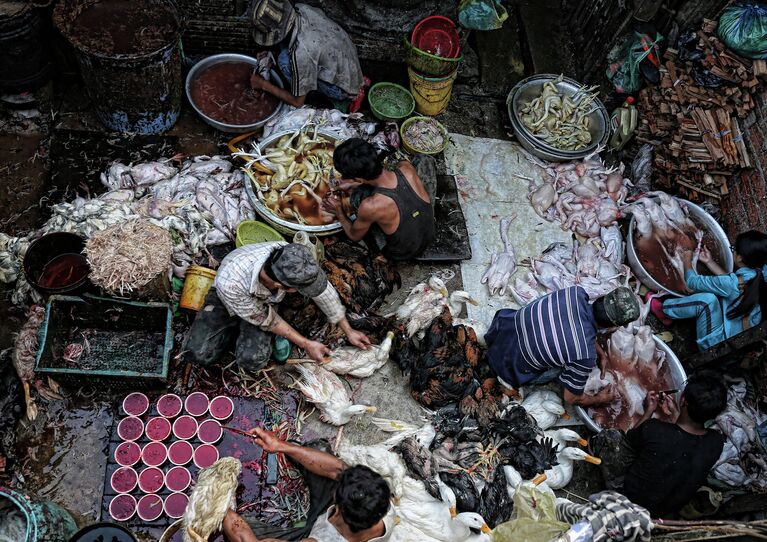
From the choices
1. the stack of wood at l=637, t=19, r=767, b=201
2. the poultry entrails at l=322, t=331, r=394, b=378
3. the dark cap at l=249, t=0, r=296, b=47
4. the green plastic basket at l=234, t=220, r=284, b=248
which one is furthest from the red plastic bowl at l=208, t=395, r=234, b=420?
the stack of wood at l=637, t=19, r=767, b=201

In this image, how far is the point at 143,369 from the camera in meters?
4.82

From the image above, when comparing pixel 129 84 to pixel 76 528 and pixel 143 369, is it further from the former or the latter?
pixel 76 528

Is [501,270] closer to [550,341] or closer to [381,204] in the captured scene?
[550,341]

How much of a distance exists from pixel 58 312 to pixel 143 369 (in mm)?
725

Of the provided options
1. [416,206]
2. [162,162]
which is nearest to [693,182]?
[416,206]

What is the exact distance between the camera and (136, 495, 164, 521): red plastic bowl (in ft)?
14.1

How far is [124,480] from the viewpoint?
4.39 meters

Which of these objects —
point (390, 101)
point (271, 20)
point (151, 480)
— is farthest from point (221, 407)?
point (390, 101)

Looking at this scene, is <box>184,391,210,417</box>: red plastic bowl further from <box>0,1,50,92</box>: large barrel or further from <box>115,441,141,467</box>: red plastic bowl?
<box>0,1,50,92</box>: large barrel

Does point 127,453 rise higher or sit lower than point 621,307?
lower

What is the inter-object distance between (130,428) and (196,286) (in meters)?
1.12

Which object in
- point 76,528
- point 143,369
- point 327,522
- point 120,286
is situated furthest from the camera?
point 143,369

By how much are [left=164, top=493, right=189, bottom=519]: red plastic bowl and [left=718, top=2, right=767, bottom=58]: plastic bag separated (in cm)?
600

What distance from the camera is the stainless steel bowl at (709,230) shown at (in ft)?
19.3
